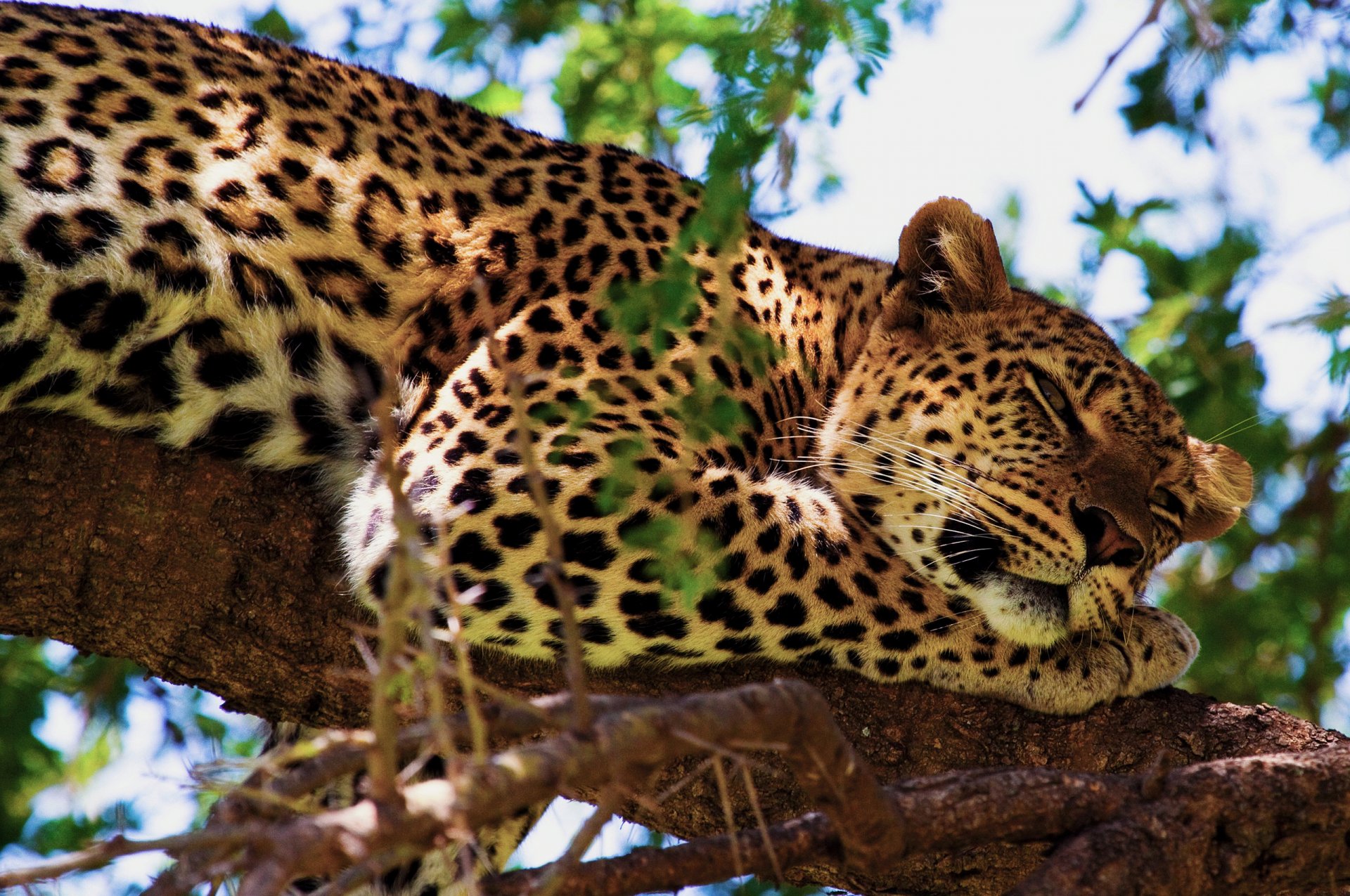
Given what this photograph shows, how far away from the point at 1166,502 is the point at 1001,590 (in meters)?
1.06

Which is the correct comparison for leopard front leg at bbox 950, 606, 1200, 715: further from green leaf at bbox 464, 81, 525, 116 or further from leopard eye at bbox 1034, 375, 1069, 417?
green leaf at bbox 464, 81, 525, 116

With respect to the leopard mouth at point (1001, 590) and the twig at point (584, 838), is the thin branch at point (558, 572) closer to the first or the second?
the twig at point (584, 838)

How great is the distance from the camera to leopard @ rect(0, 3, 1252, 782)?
479 centimetres

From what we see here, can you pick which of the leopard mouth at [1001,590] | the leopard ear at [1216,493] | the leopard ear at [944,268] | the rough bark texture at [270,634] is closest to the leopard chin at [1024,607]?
the leopard mouth at [1001,590]

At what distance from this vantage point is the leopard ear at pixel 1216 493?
5.91m

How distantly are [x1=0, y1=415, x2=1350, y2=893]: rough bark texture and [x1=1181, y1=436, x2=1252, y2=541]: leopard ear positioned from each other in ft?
4.34

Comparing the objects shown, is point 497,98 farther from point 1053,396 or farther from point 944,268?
point 1053,396

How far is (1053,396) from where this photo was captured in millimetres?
5730

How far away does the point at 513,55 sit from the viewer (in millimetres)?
8984

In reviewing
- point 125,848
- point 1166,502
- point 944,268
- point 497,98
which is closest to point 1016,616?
point 1166,502

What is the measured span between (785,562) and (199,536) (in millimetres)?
2098

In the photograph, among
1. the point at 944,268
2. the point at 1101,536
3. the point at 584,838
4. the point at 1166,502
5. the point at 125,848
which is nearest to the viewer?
the point at 125,848

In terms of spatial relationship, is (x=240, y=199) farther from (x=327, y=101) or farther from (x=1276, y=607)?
(x=1276, y=607)

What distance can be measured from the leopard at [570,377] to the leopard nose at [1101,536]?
0.01 m
